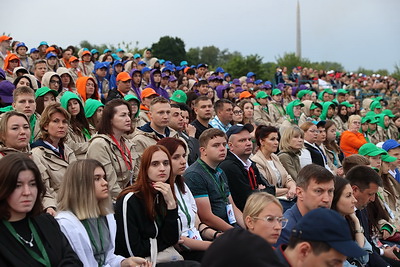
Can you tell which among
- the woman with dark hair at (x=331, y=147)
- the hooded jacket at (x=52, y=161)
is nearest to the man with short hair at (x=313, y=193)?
the hooded jacket at (x=52, y=161)

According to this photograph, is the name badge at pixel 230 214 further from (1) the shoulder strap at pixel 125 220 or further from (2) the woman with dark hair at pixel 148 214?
(1) the shoulder strap at pixel 125 220

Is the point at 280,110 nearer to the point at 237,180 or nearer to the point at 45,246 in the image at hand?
the point at 237,180

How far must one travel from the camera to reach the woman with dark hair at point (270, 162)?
7232mm

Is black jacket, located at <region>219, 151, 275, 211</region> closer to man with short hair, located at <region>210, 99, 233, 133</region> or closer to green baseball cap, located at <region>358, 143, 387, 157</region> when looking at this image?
green baseball cap, located at <region>358, 143, 387, 157</region>

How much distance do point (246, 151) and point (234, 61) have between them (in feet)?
80.6

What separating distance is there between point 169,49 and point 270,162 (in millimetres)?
20896

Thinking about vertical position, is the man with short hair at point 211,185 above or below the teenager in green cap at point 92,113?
below

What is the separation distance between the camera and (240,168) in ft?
21.4

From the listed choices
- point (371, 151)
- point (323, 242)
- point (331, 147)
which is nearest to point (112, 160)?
point (323, 242)

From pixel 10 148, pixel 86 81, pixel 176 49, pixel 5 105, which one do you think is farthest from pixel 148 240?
pixel 176 49

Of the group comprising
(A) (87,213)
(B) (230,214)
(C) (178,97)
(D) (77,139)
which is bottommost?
(B) (230,214)

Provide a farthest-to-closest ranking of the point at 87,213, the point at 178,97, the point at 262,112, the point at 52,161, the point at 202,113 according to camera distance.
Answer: the point at 262,112 → the point at 178,97 → the point at 202,113 → the point at 52,161 → the point at 87,213

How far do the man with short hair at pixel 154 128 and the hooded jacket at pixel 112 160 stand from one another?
45 cm

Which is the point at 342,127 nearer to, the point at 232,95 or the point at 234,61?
the point at 232,95
